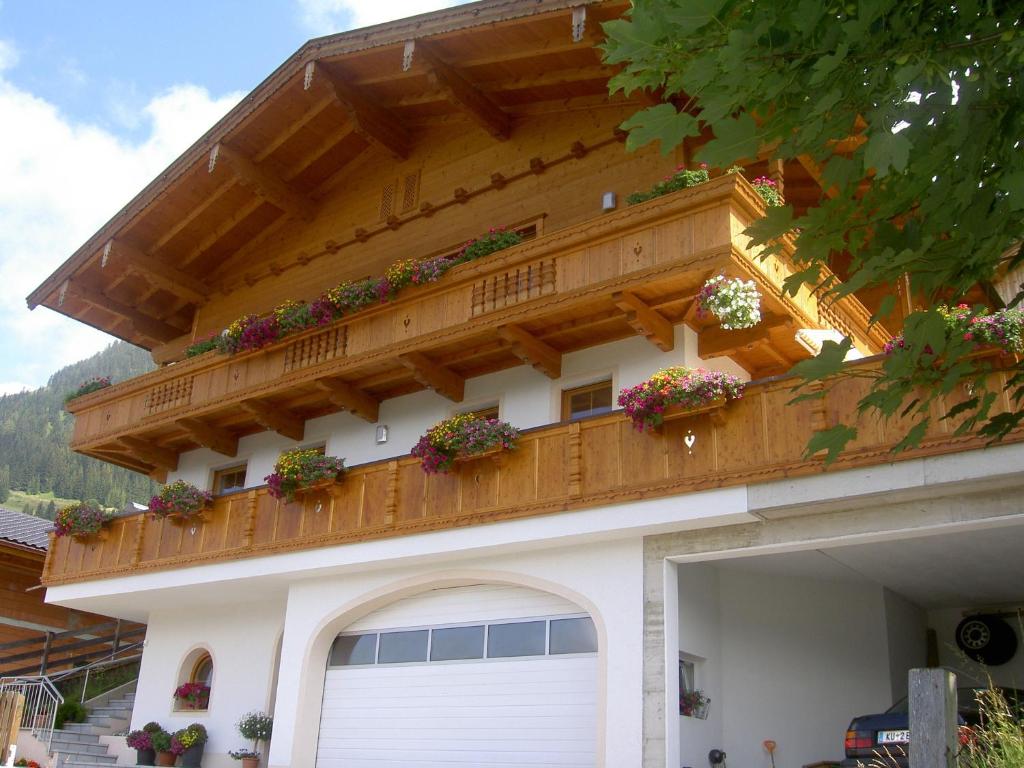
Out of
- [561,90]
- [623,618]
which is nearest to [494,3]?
[561,90]

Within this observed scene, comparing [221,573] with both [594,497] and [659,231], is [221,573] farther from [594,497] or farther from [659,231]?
[659,231]

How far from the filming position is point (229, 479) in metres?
21.3

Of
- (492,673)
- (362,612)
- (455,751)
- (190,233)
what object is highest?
(190,233)

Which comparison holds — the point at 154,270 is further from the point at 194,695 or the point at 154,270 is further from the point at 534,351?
the point at 534,351

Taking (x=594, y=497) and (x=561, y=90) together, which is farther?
(x=561, y=90)

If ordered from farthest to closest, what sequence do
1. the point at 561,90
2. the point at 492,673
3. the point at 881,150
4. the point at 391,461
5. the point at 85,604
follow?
the point at 85,604, the point at 561,90, the point at 391,461, the point at 492,673, the point at 881,150

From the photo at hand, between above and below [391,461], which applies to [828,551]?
below

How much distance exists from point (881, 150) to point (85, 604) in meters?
20.3

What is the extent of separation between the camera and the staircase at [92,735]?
19422 millimetres

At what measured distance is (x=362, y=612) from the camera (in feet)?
54.9

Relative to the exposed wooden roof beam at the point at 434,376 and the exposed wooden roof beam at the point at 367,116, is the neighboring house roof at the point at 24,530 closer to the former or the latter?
the exposed wooden roof beam at the point at 367,116

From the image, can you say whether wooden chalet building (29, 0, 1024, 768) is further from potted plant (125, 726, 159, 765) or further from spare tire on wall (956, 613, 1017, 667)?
potted plant (125, 726, 159, 765)

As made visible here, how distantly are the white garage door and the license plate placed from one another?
371 centimetres

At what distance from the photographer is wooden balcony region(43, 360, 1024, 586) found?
1195 cm
